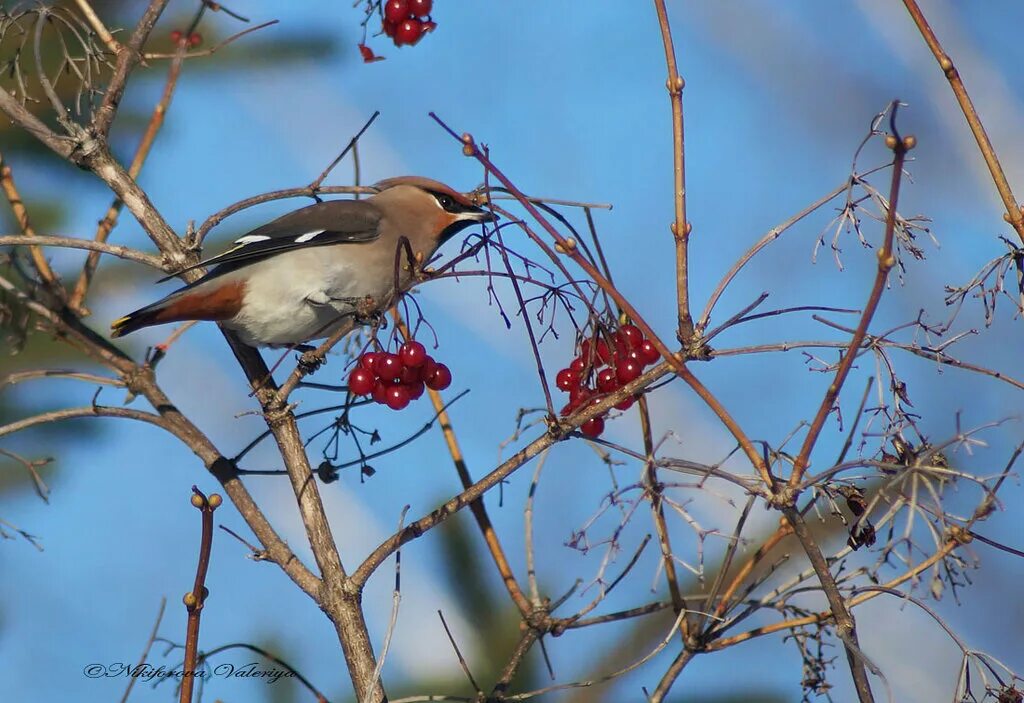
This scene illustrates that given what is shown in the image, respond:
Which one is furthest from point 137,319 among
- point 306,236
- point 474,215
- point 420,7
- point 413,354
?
point 474,215

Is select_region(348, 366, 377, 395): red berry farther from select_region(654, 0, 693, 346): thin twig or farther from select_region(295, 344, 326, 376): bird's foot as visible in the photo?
select_region(654, 0, 693, 346): thin twig

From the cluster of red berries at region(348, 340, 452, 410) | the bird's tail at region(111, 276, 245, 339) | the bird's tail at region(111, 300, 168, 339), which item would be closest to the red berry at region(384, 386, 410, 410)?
the cluster of red berries at region(348, 340, 452, 410)

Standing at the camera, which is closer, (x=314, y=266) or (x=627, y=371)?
(x=627, y=371)

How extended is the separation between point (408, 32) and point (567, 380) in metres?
1.09

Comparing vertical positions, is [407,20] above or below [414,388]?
above

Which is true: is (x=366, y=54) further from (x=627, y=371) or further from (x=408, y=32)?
(x=627, y=371)

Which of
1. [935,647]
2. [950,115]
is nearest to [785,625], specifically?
[935,647]

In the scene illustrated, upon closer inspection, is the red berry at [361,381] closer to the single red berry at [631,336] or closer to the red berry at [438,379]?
the red berry at [438,379]

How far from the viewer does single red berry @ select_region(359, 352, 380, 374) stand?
8.07 feet

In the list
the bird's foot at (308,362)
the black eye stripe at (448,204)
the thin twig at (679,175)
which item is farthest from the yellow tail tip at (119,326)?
the thin twig at (679,175)

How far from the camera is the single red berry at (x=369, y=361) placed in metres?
2.46

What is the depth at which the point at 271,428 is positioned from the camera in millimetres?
2420

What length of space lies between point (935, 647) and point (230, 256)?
131 inches

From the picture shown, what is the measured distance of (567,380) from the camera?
2383 millimetres
